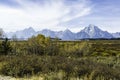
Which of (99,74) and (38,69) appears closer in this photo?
(99,74)

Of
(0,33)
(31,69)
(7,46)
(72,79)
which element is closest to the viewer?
(72,79)

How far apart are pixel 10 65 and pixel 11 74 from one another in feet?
3.78

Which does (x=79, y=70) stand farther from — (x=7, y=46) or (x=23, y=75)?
(x=7, y=46)

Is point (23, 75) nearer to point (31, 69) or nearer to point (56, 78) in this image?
point (31, 69)

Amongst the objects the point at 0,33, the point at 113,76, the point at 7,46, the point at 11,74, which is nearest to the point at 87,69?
the point at 113,76

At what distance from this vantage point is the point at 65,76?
51.9 ft

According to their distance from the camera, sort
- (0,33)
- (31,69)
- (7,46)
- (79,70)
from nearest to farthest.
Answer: (79,70) → (31,69) → (7,46) → (0,33)

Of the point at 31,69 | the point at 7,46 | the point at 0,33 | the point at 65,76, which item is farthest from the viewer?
the point at 0,33

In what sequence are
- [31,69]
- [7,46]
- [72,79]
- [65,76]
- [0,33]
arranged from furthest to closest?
[0,33]
[7,46]
[31,69]
[65,76]
[72,79]

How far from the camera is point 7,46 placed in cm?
5378

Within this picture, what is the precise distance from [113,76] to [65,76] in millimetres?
2816

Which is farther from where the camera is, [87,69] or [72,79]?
[87,69]

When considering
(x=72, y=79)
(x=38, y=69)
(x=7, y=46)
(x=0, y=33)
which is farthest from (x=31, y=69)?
(x=0, y=33)

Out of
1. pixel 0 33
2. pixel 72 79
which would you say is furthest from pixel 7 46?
pixel 72 79
